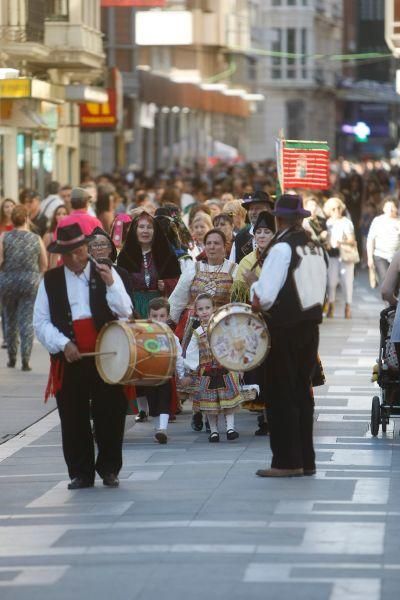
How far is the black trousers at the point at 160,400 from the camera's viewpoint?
14539 mm

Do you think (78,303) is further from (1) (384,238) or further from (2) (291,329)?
(1) (384,238)

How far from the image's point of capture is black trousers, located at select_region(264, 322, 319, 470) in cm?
1234

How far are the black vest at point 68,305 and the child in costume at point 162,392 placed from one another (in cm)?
243

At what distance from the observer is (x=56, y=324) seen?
11.9 m

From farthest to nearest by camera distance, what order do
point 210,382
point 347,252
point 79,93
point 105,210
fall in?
1. point 79,93
2. point 347,252
3. point 105,210
4. point 210,382

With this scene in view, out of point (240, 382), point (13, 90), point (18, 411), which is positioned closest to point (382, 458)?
point (240, 382)

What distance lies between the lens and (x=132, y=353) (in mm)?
11547

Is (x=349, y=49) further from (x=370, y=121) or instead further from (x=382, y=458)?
(x=382, y=458)

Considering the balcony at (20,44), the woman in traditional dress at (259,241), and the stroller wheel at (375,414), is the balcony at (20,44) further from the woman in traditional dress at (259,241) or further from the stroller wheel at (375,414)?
the stroller wheel at (375,414)

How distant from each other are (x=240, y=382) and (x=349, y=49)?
130 meters

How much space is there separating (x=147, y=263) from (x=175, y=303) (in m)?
0.70

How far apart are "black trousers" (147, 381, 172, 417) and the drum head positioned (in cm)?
275

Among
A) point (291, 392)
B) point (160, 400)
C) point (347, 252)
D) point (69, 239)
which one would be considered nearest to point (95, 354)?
point (69, 239)

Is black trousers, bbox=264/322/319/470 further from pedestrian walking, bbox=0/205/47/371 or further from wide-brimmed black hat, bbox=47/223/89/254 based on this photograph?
pedestrian walking, bbox=0/205/47/371
